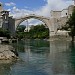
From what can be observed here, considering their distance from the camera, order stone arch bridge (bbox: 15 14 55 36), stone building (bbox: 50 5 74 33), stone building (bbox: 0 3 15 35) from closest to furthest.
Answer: stone building (bbox: 0 3 15 35) → stone arch bridge (bbox: 15 14 55 36) → stone building (bbox: 50 5 74 33)

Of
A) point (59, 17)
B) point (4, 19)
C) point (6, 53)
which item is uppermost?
point (59, 17)

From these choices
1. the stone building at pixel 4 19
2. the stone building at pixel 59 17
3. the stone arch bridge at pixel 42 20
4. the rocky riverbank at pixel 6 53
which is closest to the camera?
the rocky riverbank at pixel 6 53

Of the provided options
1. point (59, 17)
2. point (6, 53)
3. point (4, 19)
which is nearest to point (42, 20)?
point (59, 17)

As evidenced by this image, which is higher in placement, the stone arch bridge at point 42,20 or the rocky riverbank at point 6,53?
the stone arch bridge at point 42,20

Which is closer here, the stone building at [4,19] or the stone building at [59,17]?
the stone building at [4,19]

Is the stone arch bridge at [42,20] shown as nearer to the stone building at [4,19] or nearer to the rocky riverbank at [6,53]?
the stone building at [4,19]

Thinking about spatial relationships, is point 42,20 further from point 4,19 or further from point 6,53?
point 6,53

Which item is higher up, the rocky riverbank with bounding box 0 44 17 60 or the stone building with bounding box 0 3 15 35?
the stone building with bounding box 0 3 15 35

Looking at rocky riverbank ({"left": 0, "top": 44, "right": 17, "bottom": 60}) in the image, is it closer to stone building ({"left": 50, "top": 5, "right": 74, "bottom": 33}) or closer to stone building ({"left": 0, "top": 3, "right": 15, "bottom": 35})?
stone building ({"left": 0, "top": 3, "right": 15, "bottom": 35})

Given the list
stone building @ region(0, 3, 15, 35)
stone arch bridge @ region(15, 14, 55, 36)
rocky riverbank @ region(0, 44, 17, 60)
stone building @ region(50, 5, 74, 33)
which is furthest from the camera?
stone building @ region(50, 5, 74, 33)

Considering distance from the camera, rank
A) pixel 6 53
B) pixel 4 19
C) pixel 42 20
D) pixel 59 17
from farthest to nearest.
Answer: pixel 59 17
pixel 42 20
pixel 4 19
pixel 6 53

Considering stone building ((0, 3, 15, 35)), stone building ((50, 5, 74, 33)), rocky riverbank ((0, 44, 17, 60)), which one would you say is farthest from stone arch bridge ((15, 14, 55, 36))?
rocky riverbank ((0, 44, 17, 60))

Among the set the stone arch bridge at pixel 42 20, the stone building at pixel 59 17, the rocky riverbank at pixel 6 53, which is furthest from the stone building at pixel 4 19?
the rocky riverbank at pixel 6 53

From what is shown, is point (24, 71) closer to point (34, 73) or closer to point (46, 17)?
point (34, 73)
